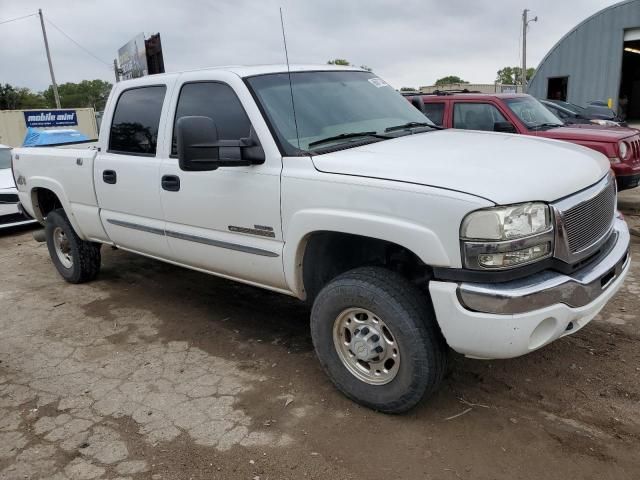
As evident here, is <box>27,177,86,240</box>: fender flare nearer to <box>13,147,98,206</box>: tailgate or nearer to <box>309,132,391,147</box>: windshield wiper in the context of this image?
<box>13,147,98,206</box>: tailgate

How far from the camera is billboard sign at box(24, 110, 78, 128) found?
85.6 ft

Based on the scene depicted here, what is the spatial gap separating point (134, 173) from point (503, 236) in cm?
291

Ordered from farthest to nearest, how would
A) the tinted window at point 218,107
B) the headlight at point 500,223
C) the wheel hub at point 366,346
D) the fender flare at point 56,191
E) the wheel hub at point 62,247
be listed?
the wheel hub at point 62,247 → the fender flare at point 56,191 → the tinted window at point 218,107 → the wheel hub at point 366,346 → the headlight at point 500,223

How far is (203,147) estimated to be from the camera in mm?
3111

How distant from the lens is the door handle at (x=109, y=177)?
4.47 metres

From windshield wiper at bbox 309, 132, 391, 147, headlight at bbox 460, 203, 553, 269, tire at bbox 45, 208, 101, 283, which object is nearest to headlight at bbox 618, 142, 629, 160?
windshield wiper at bbox 309, 132, 391, 147

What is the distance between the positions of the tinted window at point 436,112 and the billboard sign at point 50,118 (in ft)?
77.5

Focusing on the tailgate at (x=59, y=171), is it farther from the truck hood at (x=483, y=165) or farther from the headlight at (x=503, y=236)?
the headlight at (x=503, y=236)

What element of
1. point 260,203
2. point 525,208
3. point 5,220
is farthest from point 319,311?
point 5,220

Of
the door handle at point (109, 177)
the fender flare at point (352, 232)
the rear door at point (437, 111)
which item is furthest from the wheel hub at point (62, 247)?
the rear door at point (437, 111)

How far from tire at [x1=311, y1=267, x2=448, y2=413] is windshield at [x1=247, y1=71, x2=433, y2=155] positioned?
2.94ft

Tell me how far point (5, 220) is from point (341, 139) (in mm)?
7387

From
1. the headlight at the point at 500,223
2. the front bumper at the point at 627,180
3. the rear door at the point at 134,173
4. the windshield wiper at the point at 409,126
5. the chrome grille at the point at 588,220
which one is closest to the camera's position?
the headlight at the point at 500,223

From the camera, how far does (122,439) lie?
9.89 ft
